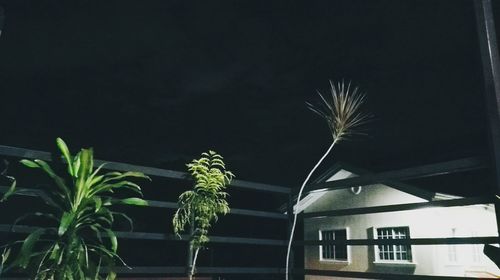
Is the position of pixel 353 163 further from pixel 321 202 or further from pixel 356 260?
pixel 356 260

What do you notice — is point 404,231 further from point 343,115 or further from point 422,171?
point 422,171

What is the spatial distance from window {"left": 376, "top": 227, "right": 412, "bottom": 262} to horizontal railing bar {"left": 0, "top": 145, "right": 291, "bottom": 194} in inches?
241

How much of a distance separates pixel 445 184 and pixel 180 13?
7616 mm

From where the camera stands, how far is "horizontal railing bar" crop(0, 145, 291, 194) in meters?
2.69

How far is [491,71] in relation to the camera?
253 centimetres

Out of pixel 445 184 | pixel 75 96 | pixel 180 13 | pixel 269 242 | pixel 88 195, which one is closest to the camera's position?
pixel 88 195

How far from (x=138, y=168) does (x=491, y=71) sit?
2904mm

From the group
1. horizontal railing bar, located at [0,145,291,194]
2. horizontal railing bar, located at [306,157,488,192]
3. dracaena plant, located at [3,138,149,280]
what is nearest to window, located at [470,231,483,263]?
horizontal railing bar, located at [0,145,291,194]

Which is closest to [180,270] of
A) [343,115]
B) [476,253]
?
[343,115]

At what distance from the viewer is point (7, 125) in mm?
8672

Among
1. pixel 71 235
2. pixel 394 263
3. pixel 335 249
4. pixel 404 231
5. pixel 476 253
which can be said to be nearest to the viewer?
pixel 71 235

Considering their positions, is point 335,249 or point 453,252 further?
point 335,249

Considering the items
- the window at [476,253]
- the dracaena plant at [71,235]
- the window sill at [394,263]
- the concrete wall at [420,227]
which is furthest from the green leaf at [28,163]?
the window at [476,253]


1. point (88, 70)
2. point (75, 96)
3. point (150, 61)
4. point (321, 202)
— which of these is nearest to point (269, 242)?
point (150, 61)
